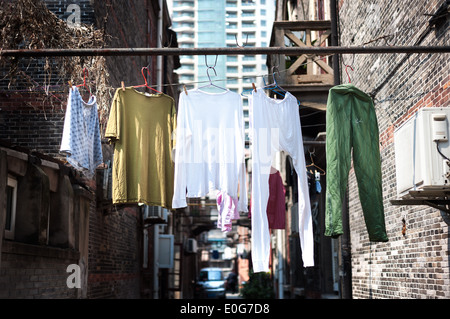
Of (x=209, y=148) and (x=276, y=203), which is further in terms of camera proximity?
(x=276, y=203)

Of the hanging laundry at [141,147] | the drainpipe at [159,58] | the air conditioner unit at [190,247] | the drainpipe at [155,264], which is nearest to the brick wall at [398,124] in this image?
the hanging laundry at [141,147]

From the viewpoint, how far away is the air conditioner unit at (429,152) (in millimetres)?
5309

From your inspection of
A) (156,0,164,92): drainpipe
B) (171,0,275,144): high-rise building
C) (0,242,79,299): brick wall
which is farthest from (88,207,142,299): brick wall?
(171,0,275,144): high-rise building

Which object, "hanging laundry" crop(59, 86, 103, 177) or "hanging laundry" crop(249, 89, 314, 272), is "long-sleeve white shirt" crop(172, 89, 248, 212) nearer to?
"hanging laundry" crop(249, 89, 314, 272)

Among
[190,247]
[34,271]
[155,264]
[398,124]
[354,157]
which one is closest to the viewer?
[354,157]

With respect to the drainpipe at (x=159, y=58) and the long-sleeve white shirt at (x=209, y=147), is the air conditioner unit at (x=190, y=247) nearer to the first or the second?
the drainpipe at (x=159, y=58)

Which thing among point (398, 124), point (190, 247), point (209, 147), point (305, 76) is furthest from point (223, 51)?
point (190, 247)

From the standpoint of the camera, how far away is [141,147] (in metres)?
6.41

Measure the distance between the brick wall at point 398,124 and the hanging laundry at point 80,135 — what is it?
13.3 ft

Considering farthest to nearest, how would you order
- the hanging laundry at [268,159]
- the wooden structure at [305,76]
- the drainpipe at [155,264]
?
1. the drainpipe at [155,264]
2. the wooden structure at [305,76]
3. the hanging laundry at [268,159]

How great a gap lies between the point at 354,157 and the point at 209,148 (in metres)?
1.62

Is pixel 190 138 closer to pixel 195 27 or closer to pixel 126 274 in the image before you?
pixel 126 274

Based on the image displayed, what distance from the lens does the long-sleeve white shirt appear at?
618 cm

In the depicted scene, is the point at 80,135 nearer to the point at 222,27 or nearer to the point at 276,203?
the point at 276,203
